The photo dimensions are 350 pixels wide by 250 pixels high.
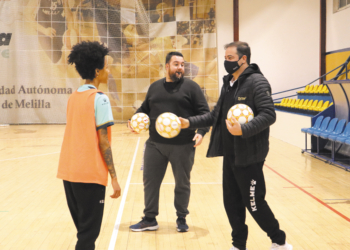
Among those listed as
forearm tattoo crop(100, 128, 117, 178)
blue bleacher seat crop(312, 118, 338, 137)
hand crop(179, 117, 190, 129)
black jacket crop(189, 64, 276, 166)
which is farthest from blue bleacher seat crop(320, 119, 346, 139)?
forearm tattoo crop(100, 128, 117, 178)

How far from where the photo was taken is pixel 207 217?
4254 millimetres

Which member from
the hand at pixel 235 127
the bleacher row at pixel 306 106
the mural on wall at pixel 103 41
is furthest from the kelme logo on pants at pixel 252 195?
the mural on wall at pixel 103 41

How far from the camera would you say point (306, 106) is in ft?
33.6

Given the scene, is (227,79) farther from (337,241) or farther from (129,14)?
(129,14)

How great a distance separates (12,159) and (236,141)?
6729 mm

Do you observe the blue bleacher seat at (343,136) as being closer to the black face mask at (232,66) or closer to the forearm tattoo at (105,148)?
the black face mask at (232,66)

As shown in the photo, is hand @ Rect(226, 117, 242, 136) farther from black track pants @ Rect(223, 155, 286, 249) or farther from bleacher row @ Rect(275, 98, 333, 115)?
bleacher row @ Rect(275, 98, 333, 115)

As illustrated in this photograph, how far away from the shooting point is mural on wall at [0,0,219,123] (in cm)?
1514

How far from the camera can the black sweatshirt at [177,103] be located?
12.1ft

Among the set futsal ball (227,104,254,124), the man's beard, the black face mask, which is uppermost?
the black face mask

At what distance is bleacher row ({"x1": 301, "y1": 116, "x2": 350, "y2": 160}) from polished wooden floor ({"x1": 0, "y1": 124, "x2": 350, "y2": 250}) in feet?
1.85

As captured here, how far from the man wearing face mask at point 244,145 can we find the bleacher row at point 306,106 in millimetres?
7103

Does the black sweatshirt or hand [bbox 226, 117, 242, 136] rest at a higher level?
the black sweatshirt

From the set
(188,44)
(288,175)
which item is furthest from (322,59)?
(288,175)
